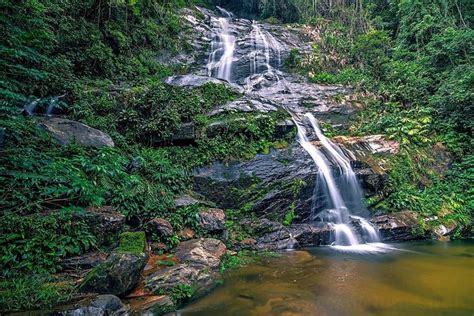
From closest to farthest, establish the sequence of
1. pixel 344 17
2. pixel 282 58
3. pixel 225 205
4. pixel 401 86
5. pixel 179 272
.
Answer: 1. pixel 179 272
2. pixel 225 205
3. pixel 401 86
4. pixel 282 58
5. pixel 344 17

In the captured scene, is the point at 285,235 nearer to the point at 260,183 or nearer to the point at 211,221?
the point at 260,183

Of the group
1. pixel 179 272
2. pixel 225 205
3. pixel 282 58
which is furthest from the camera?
pixel 282 58

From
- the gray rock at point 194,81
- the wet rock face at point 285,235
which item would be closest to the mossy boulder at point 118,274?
the wet rock face at point 285,235

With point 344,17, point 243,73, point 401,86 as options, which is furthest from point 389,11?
point 243,73

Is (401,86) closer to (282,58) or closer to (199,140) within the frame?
(282,58)

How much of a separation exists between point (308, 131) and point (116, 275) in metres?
8.75

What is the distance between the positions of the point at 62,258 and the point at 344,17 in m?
23.5

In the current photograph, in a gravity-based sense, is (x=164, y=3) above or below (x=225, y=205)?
above

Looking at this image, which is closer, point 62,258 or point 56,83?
point 62,258

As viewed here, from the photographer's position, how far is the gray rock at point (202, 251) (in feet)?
19.5

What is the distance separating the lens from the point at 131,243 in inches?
208

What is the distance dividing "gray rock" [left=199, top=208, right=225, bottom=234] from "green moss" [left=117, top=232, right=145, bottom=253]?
5.97 ft

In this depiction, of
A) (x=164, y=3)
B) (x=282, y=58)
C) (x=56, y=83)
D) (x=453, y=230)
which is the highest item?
(x=164, y=3)

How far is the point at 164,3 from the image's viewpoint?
53.1ft
